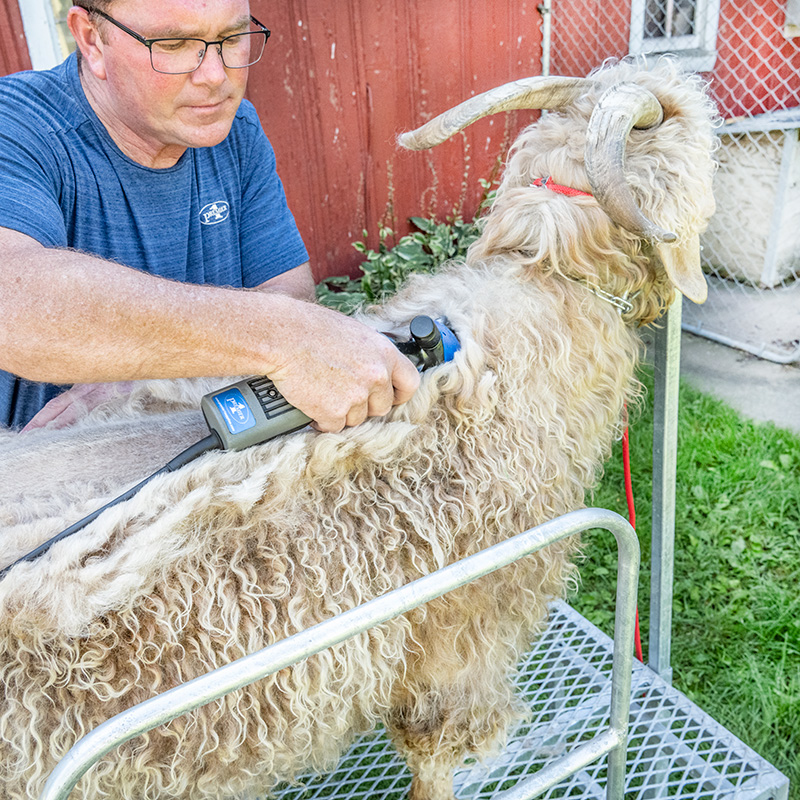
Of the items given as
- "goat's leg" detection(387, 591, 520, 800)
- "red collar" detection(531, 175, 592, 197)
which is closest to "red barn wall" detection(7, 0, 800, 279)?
"red collar" detection(531, 175, 592, 197)

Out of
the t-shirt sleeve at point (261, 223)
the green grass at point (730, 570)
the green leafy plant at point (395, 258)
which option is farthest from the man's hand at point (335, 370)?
the green leafy plant at point (395, 258)

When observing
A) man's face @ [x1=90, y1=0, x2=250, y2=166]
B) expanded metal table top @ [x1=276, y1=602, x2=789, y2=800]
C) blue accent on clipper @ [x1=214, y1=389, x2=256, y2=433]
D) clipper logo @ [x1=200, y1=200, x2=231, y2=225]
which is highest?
man's face @ [x1=90, y1=0, x2=250, y2=166]

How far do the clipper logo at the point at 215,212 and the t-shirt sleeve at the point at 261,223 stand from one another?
0.40 feet

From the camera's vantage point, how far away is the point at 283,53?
13.0 ft

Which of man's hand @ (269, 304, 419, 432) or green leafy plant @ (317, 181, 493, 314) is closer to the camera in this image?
man's hand @ (269, 304, 419, 432)

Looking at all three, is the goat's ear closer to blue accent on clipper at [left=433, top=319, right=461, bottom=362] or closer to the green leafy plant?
blue accent on clipper at [left=433, top=319, right=461, bottom=362]

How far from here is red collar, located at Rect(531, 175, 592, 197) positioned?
6.01ft

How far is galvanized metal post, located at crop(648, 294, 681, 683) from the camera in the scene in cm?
204

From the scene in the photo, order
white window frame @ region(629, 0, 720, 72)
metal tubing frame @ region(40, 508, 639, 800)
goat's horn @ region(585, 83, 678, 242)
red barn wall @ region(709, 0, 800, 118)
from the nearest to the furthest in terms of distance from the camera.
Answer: metal tubing frame @ region(40, 508, 639, 800)
goat's horn @ region(585, 83, 678, 242)
white window frame @ region(629, 0, 720, 72)
red barn wall @ region(709, 0, 800, 118)

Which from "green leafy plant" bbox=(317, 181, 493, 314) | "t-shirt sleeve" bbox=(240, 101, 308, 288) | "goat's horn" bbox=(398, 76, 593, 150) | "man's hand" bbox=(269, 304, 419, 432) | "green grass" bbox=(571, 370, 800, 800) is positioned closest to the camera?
"man's hand" bbox=(269, 304, 419, 432)

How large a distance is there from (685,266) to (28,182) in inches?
66.1

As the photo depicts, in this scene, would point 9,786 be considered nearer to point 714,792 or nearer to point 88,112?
point 88,112

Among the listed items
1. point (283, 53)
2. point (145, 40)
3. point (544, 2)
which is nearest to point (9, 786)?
point (145, 40)

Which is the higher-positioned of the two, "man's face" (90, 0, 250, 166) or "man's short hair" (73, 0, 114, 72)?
"man's short hair" (73, 0, 114, 72)
